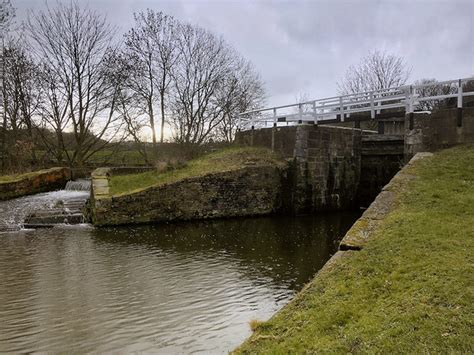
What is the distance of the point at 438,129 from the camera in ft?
39.5

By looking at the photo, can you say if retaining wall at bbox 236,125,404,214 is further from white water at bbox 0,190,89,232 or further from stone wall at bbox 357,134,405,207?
white water at bbox 0,190,89,232

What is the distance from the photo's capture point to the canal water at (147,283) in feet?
16.6

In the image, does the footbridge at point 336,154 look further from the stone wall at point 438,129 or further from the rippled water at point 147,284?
the rippled water at point 147,284

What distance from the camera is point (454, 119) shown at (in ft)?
38.6

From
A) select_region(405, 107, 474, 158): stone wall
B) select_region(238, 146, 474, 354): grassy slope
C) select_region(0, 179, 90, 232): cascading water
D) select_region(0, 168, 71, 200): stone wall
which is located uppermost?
select_region(405, 107, 474, 158): stone wall

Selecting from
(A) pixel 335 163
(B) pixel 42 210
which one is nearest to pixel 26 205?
(B) pixel 42 210

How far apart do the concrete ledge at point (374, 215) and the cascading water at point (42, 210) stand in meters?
9.45

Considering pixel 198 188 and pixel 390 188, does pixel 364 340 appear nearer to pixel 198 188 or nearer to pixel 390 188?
pixel 390 188

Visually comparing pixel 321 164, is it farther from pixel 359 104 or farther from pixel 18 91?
pixel 18 91

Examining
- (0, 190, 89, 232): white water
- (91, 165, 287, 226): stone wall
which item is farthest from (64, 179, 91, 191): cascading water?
(91, 165, 287, 226): stone wall

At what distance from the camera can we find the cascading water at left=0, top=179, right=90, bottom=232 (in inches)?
495

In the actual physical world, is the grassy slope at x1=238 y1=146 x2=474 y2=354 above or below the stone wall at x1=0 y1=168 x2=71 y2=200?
below

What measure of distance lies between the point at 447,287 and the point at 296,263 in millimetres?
4530

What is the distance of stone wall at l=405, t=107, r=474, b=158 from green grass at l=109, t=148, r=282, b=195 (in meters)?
5.28
